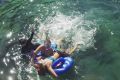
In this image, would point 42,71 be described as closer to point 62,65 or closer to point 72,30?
point 62,65

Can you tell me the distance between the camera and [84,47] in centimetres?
1502

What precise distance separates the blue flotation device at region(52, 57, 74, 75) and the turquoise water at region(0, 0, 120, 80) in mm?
331

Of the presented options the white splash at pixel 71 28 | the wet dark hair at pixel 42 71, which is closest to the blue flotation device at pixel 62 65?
the wet dark hair at pixel 42 71

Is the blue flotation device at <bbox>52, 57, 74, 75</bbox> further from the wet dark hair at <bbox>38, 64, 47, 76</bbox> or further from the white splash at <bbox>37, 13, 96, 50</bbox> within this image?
the white splash at <bbox>37, 13, 96, 50</bbox>

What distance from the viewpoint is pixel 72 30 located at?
16578mm

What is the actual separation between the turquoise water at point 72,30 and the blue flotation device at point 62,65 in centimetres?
33

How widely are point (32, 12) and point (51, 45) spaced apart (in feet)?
16.8

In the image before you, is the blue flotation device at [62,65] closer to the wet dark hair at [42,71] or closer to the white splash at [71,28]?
the wet dark hair at [42,71]

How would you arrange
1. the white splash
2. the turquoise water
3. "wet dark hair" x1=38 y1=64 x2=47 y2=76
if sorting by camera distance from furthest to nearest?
the white splash, the turquoise water, "wet dark hair" x1=38 y1=64 x2=47 y2=76

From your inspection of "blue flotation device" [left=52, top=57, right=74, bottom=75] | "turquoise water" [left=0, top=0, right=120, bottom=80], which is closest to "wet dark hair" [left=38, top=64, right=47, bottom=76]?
"turquoise water" [left=0, top=0, right=120, bottom=80]

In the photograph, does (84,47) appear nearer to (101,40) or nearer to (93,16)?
(101,40)

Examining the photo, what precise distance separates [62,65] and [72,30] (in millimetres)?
3742

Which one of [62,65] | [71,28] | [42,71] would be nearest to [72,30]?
[71,28]

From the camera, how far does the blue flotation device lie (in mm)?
12938
